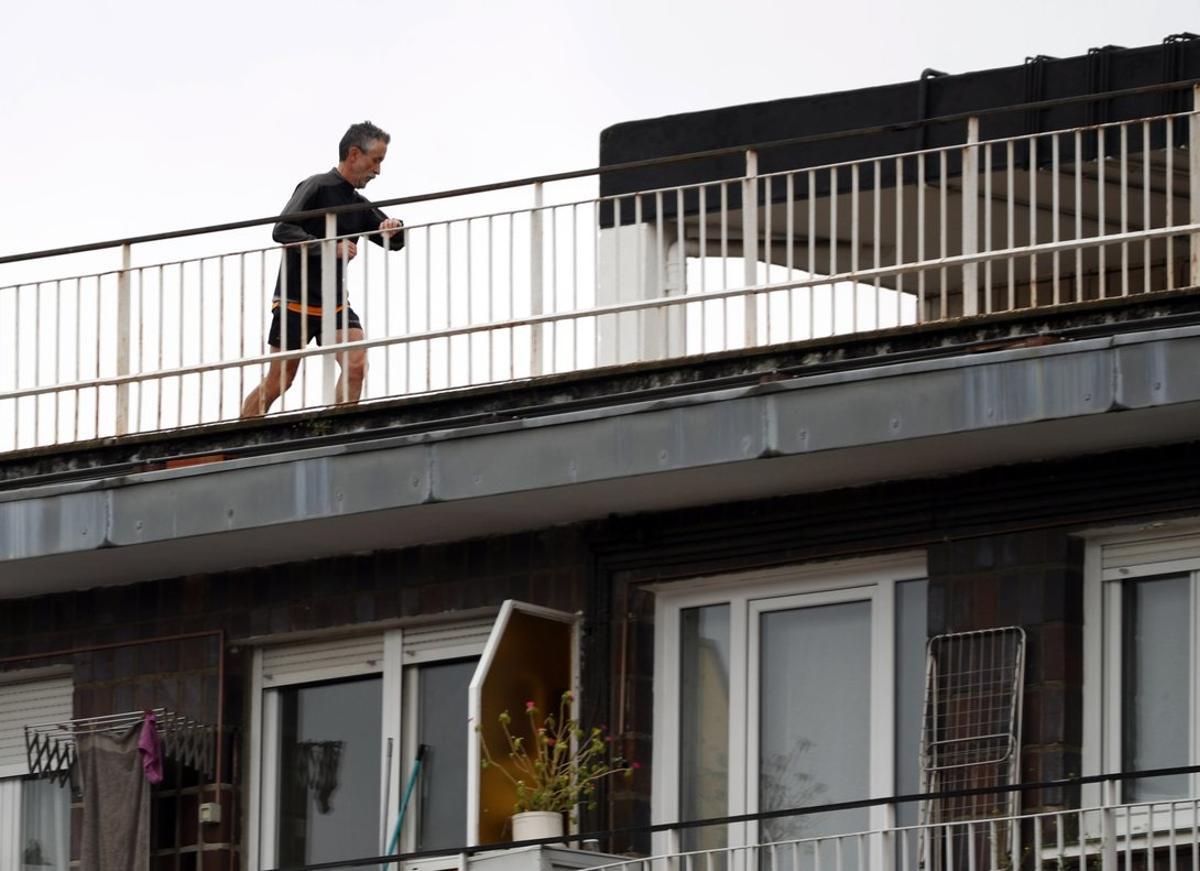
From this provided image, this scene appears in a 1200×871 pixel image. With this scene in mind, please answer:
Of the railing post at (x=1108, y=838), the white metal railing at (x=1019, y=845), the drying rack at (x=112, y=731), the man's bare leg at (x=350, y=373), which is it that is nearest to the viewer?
the railing post at (x=1108, y=838)

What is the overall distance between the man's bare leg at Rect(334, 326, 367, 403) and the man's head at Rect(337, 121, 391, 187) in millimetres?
1044

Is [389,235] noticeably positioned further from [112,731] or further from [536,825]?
[536,825]

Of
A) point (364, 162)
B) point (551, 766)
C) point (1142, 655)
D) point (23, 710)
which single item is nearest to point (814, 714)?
point (551, 766)

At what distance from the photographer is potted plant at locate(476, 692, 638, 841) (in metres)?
15.2

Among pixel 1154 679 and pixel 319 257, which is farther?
pixel 319 257

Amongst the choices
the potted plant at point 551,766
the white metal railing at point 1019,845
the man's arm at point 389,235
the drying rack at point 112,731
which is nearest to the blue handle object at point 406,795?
the potted plant at point 551,766

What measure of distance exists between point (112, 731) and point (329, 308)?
2413mm

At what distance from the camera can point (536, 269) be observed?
1631 centimetres

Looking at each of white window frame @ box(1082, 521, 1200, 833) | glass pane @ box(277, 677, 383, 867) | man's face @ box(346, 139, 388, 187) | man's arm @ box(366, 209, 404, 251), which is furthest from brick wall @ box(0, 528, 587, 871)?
white window frame @ box(1082, 521, 1200, 833)

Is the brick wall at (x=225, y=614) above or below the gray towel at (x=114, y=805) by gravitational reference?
above

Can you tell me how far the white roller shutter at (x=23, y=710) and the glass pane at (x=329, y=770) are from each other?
4.27 feet

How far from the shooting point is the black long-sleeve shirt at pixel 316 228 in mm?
16875

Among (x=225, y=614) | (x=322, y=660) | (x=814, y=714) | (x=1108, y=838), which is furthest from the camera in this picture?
(x=225, y=614)

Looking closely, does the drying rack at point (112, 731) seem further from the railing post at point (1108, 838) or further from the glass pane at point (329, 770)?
the railing post at point (1108, 838)
